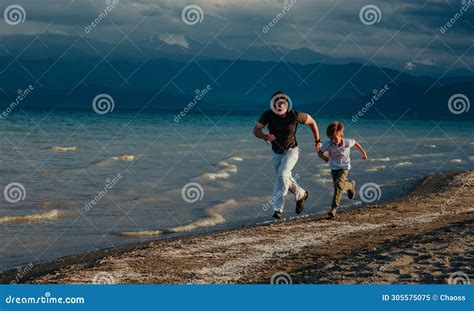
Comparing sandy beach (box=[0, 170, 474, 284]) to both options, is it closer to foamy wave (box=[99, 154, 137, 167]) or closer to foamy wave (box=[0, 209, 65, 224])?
foamy wave (box=[0, 209, 65, 224])

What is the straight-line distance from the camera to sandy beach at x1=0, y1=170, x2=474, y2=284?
855cm

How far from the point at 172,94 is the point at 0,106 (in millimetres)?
65302

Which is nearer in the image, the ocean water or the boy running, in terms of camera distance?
the boy running

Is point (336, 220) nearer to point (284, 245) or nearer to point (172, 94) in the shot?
point (284, 245)
